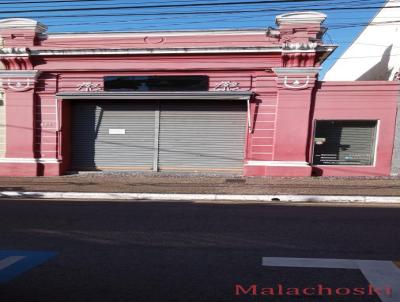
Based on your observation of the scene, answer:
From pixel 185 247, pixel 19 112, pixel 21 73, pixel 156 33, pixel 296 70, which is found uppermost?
pixel 156 33

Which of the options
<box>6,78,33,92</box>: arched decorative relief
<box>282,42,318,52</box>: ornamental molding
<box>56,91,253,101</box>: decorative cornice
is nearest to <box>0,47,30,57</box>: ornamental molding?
<box>6,78,33,92</box>: arched decorative relief

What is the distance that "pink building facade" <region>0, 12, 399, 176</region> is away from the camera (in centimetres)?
1412

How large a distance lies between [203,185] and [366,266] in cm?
811

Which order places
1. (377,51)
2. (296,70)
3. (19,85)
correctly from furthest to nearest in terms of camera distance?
(377,51), (19,85), (296,70)

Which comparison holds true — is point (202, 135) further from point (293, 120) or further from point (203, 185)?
point (293, 120)

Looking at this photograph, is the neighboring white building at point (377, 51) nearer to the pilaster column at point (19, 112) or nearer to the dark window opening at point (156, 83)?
the dark window opening at point (156, 83)

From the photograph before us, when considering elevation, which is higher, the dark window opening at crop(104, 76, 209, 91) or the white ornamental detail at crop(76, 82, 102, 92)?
the dark window opening at crop(104, 76, 209, 91)

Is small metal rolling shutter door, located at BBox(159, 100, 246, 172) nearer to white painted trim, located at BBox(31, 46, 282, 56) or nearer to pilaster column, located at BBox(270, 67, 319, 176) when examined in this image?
pilaster column, located at BBox(270, 67, 319, 176)

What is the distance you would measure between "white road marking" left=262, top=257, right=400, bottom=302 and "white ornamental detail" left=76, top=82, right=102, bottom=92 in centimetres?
1186

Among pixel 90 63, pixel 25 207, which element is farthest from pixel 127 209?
pixel 90 63

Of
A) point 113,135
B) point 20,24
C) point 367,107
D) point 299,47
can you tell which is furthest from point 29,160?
point 367,107

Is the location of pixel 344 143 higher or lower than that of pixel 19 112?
lower

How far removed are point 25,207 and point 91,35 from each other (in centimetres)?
818

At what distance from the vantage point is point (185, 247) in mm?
5742
